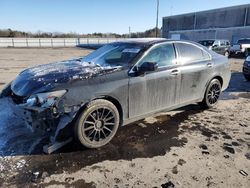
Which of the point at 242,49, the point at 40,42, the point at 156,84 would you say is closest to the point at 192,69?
the point at 156,84

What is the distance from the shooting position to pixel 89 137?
12.1ft

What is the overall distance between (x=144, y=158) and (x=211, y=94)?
2918 mm

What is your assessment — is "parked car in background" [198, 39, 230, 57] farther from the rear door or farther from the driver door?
the driver door

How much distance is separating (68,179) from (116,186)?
2.01 feet

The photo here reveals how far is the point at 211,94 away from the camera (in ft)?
18.5

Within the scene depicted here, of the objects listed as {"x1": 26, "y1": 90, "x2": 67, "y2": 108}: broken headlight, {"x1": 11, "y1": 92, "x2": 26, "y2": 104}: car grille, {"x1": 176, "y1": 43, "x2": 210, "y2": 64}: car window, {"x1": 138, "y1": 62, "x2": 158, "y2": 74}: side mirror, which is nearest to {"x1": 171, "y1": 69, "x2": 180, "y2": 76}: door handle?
{"x1": 176, "y1": 43, "x2": 210, "y2": 64}: car window

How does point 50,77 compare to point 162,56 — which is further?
point 162,56

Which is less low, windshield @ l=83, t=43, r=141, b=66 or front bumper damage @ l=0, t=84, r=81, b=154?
windshield @ l=83, t=43, r=141, b=66

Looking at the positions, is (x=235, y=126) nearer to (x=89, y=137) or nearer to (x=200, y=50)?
(x=200, y=50)

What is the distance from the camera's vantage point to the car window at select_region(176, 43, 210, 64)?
4.82 meters

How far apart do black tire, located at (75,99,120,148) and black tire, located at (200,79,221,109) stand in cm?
260

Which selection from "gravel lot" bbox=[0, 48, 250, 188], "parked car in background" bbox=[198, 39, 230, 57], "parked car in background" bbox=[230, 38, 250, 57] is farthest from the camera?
"parked car in background" bbox=[230, 38, 250, 57]

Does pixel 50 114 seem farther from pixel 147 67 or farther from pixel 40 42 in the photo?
pixel 40 42

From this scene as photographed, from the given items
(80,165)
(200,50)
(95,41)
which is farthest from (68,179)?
(95,41)
